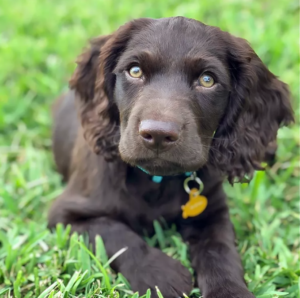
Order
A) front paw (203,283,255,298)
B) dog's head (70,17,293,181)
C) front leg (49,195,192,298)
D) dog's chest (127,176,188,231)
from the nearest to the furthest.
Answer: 1. dog's head (70,17,293,181)
2. front paw (203,283,255,298)
3. front leg (49,195,192,298)
4. dog's chest (127,176,188,231)

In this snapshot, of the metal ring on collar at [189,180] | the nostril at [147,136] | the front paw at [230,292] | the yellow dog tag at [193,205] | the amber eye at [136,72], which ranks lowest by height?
the front paw at [230,292]

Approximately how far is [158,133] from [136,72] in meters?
0.50

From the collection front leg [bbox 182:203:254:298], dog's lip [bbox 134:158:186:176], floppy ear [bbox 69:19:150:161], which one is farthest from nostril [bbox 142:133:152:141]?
front leg [bbox 182:203:254:298]

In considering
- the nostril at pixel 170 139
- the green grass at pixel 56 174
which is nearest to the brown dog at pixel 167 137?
the nostril at pixel 170 139

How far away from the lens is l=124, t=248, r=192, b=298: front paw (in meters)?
2.47

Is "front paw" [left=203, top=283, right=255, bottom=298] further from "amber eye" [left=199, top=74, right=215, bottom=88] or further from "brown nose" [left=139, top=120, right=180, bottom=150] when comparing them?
"amber eye" [left=199, top=74, right=215, bottom=88]

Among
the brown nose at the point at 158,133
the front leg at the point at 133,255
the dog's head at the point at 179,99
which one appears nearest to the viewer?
the brown nose at the point at 158,133

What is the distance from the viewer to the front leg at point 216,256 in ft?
7.98

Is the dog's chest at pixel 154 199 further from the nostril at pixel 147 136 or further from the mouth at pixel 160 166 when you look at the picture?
the nostril at pixel 147 136

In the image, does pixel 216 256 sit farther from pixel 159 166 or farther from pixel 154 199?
pixel 159 166

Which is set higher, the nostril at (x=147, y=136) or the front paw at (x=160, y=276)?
the nostril at (x=147, y=136)

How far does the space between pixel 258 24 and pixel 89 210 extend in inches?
129

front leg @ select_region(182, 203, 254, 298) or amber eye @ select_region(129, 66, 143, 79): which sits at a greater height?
amber eye @ select_region(129, 66, 143, 79)

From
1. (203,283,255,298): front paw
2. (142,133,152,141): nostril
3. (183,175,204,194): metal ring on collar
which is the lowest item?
(203,283,255,298): front paw
